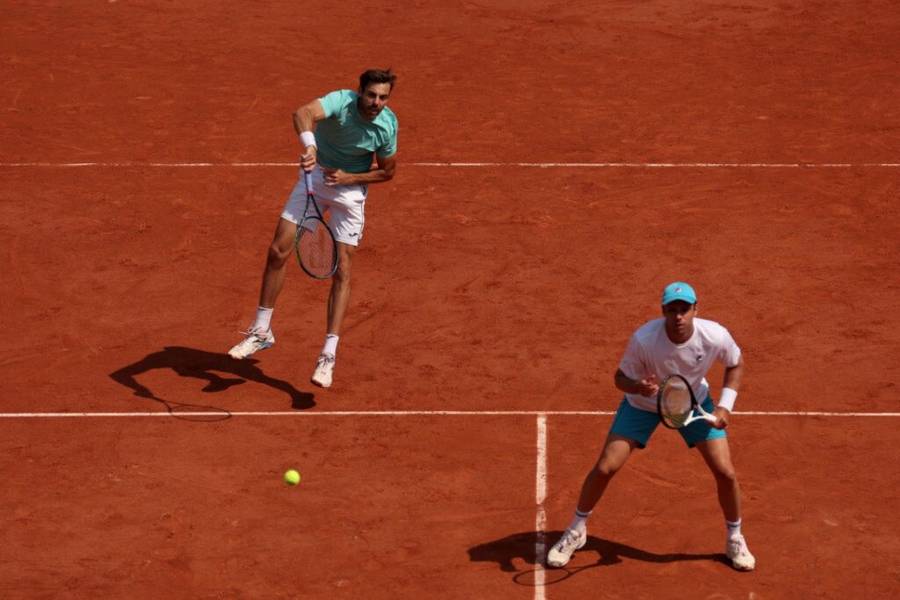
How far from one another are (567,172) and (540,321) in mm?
3500

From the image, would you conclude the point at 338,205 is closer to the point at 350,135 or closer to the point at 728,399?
the point at 350,135

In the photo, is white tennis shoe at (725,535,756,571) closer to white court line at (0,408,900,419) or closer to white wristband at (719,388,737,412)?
white wristband at (719,388,737,412)

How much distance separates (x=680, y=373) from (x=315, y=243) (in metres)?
3.87

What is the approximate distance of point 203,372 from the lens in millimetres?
12430

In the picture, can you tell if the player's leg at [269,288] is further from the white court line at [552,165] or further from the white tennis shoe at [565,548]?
the white court line at [552,165]

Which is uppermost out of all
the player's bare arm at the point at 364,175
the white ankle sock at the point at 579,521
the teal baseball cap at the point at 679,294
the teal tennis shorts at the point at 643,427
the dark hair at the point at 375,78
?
the dark hair at the point at 375,78

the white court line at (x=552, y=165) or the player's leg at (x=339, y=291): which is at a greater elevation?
the white court line at (x=552, y=165)

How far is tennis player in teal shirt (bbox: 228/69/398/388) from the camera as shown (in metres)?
11.7

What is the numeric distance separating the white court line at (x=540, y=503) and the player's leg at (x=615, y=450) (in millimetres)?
143

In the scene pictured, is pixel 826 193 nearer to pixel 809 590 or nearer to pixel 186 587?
pixel 809 590

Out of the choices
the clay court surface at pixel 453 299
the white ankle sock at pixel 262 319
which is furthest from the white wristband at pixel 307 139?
the clay court surface at pixel 453 299

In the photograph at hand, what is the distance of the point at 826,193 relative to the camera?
51.7 ft

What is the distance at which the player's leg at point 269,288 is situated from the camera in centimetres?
1191

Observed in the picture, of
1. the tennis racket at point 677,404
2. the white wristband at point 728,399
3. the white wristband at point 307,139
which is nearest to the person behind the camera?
the tennis racket at point 677,404
